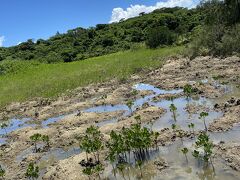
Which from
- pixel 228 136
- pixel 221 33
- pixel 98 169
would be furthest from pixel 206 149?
pixel 221 33

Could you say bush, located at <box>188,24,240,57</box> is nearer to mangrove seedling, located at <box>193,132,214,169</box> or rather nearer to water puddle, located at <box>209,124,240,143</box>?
water puddle, located at <box>209,124,240,143</box>

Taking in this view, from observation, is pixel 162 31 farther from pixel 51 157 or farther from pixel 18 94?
pixel 51 157

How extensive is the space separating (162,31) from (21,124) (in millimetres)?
35997

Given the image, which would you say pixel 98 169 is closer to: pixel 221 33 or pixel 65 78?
pixel 65 78

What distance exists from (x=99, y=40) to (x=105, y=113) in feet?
177

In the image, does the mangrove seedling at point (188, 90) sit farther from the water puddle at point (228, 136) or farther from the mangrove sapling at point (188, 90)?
the water puddle at point (228, 136)

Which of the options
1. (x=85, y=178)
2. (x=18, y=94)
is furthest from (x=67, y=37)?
(x=85, y=178)

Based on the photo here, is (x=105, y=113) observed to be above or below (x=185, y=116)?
above

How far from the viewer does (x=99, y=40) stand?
249ft

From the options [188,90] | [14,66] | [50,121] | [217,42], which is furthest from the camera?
[14,66]

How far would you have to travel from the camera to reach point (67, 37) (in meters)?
84.3

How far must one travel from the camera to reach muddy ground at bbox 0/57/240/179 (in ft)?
52.8

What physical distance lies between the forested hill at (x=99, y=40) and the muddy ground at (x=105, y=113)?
25.8 meters

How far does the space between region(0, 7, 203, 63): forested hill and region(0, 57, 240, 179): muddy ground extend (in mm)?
25841
